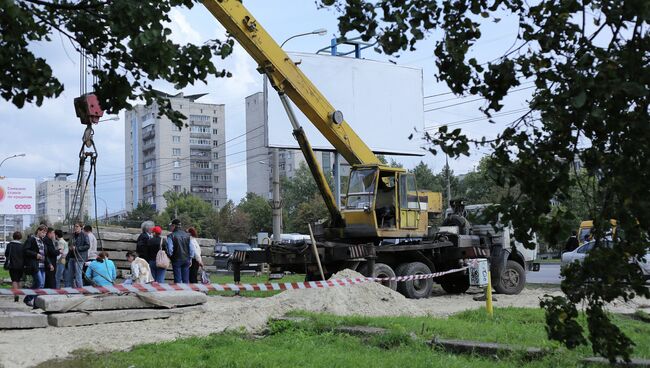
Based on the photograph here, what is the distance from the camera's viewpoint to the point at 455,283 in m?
19.5

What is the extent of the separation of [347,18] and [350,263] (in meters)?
12.5

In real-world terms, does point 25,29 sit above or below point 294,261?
above

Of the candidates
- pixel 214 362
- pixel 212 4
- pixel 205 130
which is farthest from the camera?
pixel 205 130

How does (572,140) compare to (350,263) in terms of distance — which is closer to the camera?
(572,140)

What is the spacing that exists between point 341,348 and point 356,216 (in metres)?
8.98

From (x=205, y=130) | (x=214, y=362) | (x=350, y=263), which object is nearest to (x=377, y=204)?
(x=350, y=263)

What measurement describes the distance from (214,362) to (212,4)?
30.8 feet

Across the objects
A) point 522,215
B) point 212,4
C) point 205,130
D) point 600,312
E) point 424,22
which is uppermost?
point 205,130

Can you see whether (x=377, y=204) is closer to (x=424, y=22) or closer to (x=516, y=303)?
(x=516, y=303)

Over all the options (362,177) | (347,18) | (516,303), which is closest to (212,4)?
(362,177)

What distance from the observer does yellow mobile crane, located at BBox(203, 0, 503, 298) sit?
16.7m

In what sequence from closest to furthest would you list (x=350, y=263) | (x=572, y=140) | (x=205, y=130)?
1. (x=572, y=140)
2. (x=350, y=263)
3. (x=205, y=130)

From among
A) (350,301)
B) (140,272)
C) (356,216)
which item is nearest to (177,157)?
(356,216)

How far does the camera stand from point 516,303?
16062 millimetres
